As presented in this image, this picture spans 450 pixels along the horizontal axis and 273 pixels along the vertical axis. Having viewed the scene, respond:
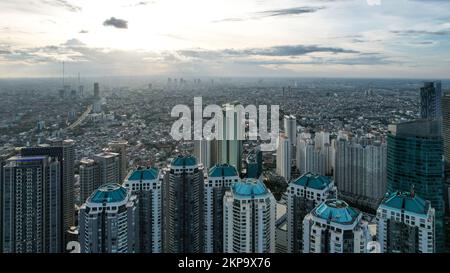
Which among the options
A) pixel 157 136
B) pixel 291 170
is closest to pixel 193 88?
pixel 157 136

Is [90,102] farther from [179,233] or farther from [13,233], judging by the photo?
[179,233]

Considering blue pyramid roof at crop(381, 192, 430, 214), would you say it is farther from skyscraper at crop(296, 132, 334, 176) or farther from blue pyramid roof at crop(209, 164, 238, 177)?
skyscraper at crop(296, 132, 334, 176)

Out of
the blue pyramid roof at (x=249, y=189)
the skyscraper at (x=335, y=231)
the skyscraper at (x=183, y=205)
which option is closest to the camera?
the skyscraper at (x=335, y=231)

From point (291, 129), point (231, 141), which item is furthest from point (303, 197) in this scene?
point (291, 129)

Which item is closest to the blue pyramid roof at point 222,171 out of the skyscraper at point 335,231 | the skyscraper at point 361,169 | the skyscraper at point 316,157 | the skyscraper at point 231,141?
the skyscraper at point 335,231

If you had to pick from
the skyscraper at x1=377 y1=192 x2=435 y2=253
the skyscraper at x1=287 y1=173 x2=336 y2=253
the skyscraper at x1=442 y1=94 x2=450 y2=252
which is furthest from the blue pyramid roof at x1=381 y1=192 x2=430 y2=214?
the skyscraper at x1=287 y1=173 x2=336 y2=253

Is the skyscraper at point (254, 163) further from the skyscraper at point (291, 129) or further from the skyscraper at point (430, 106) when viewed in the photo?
the skyscraper at point (430, 106)
